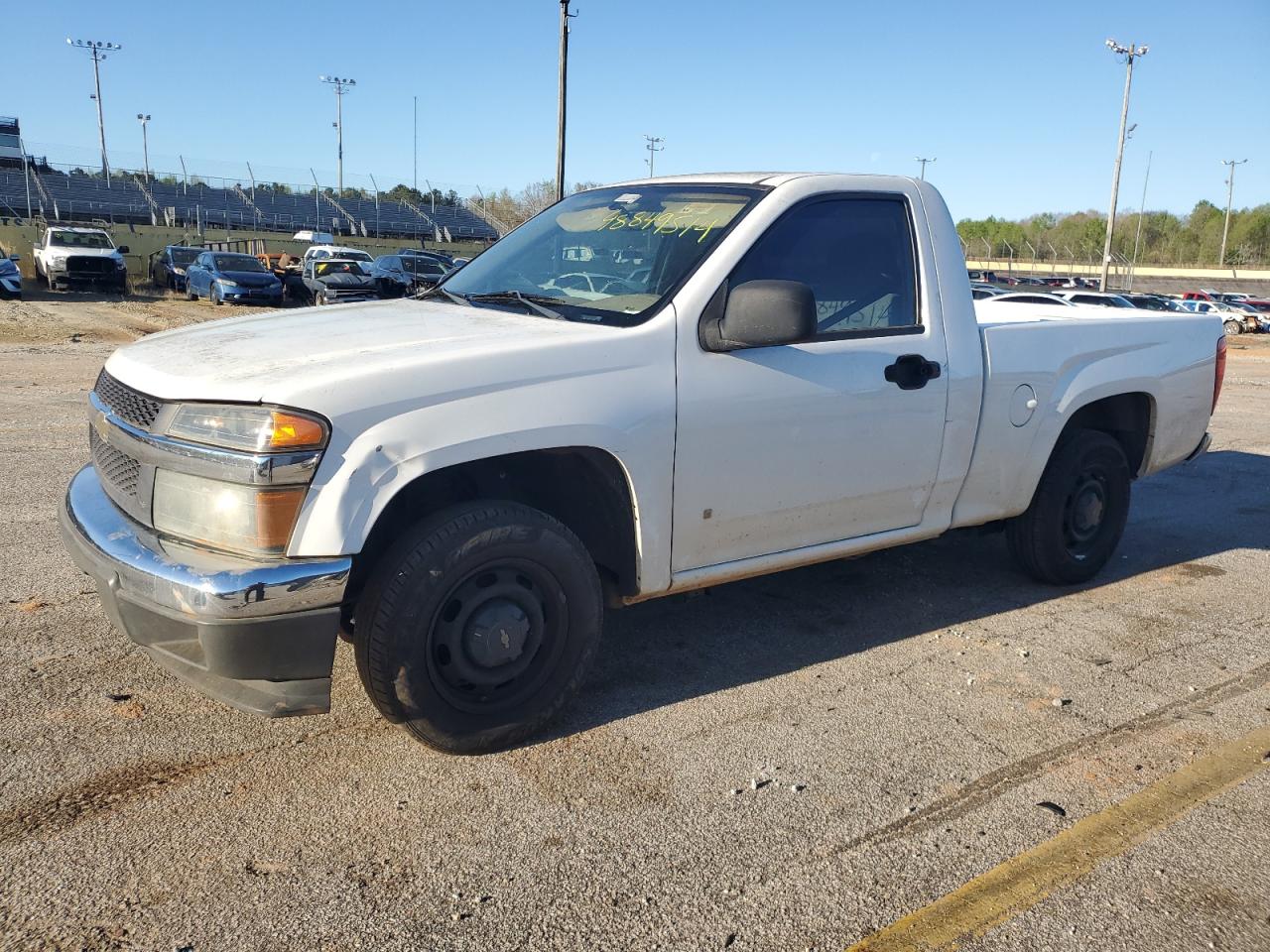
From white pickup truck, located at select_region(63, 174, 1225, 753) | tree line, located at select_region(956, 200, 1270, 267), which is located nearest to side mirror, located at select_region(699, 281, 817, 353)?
white pickup truck, located at select_region(63, 174, 1225, 753)

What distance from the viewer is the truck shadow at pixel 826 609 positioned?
4.13 meters

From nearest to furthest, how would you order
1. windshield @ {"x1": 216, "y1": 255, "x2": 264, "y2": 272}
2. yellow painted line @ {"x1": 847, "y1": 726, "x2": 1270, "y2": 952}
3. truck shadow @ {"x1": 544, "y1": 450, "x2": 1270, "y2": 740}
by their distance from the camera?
yellow painted line @ {"x1": 847, "y1": 726, "x2": 1270, "y2": 952} < truck shadow @ {"x1": 544, "y1": 450, "x2": 1270, "y2": 740} < windshield @ {"x1": 216, "y1": 255, "x2": 264, "y2": 272}

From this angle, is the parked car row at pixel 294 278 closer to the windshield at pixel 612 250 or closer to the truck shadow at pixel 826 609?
the truck shadow at pixel 826 609

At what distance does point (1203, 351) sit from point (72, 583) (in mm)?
5890

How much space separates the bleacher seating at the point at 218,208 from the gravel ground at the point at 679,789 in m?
57.4

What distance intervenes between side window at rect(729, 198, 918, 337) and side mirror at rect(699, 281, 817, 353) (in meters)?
0.21

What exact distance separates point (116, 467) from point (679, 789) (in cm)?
208

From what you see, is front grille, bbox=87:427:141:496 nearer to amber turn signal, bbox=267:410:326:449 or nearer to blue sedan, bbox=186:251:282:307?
amber turn signal, bbox=267:410:326:449

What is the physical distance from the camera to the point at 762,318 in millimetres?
3572

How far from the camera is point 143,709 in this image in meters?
3.64

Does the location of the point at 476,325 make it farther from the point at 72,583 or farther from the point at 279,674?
the point at 72,583

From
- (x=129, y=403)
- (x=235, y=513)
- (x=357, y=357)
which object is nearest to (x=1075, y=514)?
(x=357, y=357)

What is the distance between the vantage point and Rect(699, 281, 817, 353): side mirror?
3.56m

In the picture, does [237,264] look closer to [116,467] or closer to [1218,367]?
[1218,367]
